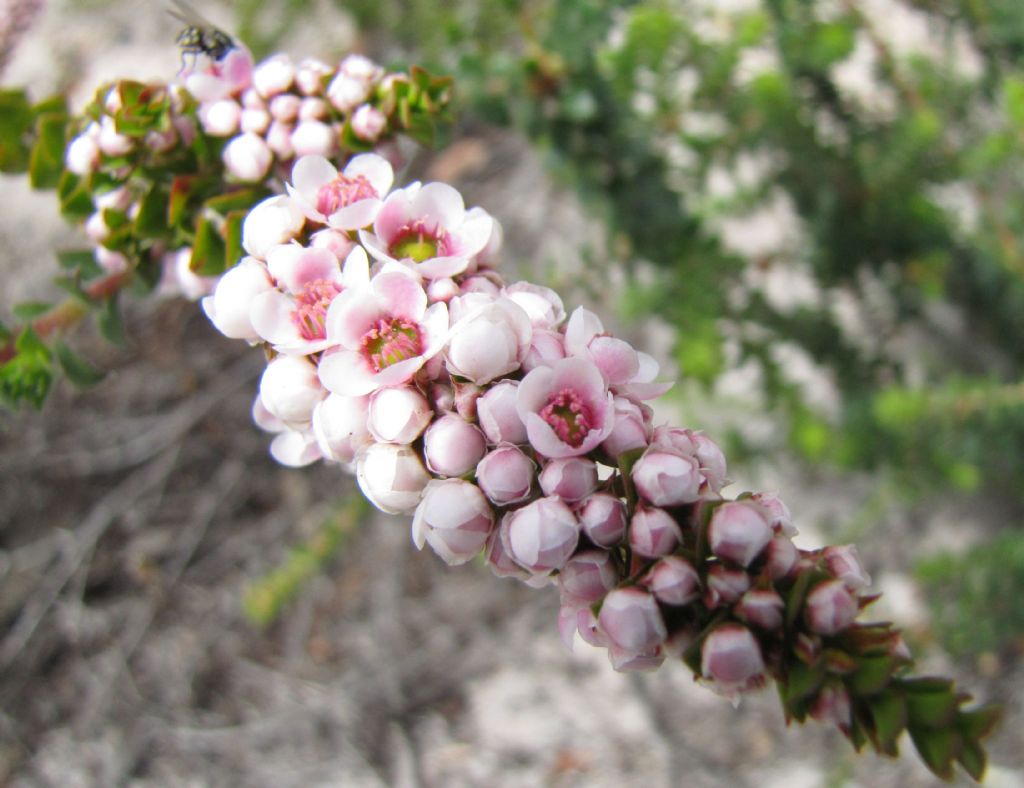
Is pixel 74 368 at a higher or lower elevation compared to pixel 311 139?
lower

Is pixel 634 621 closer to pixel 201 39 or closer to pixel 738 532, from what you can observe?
pixel 738 532

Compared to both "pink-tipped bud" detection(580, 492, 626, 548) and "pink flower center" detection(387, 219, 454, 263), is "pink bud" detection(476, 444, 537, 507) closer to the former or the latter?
"pink-tipped bud" detection(580, 492, 626, 548)

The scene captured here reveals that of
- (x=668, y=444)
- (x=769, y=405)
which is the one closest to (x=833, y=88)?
(x=769, y=405)

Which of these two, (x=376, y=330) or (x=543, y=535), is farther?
(x=376, y=330)

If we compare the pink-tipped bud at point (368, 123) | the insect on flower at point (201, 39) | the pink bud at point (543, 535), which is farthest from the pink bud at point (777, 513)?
the insect on flower at point (201, 39)

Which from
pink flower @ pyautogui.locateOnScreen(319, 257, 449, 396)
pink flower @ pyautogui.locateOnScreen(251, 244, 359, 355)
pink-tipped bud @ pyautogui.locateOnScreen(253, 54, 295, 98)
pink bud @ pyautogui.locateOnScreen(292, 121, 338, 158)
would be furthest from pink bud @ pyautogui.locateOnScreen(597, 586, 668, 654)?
pink-tipped bud @ pyautogui.locateOnScreen(253, 54, 295, 98)

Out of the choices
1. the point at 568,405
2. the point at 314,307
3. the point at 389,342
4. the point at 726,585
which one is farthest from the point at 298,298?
the point at 726,585

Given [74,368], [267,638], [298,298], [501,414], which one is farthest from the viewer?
[267,638]
